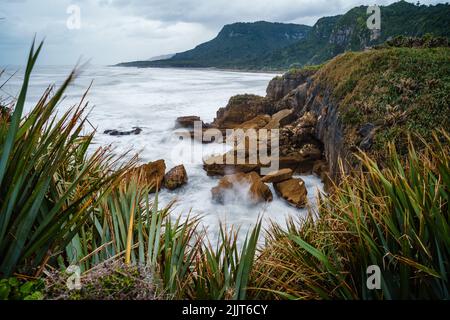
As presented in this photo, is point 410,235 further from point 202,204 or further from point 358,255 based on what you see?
point 202,204

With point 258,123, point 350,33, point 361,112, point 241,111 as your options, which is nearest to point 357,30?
point 350,33

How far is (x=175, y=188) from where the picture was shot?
10969 millimetres

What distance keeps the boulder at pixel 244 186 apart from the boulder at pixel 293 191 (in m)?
0.47

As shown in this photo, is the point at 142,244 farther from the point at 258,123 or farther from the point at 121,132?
the point at 121,132

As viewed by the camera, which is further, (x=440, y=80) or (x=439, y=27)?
(x=439, y=27)

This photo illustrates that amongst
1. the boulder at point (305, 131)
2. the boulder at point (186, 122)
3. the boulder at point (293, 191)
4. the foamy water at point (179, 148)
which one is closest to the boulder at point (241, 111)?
the boulder at point (186, 122)

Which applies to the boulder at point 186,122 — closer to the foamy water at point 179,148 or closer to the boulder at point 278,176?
the foamy water at point 179,148

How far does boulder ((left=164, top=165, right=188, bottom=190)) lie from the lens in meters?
10.9

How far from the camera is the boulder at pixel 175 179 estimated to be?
1088 centimetres

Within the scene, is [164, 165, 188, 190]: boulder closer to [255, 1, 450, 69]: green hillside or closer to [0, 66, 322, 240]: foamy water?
[0, 66, 322, 240]: foamy water

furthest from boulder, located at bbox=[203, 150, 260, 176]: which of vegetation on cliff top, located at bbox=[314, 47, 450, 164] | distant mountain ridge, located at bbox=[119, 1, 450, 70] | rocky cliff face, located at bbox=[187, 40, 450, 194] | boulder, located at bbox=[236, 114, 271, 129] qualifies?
distant mountain ridge, located at bbox=[119, 1, 450, 70]

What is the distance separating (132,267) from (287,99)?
801 inches

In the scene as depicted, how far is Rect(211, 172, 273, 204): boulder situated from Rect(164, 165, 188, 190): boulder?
1.51 meters

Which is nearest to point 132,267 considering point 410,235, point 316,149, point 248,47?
point 410,235
